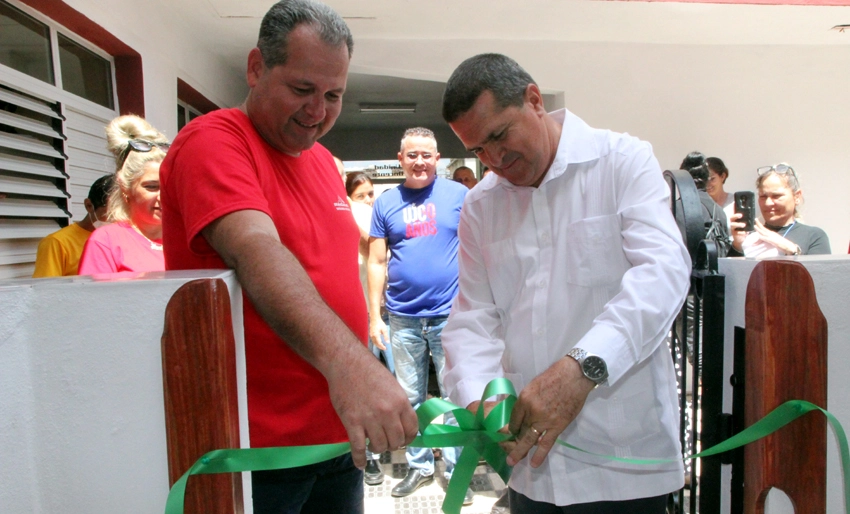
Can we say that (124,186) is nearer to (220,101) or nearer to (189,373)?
(189,373)

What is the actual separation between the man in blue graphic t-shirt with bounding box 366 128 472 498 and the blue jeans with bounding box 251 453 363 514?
1.78 metres

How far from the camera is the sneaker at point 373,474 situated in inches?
128

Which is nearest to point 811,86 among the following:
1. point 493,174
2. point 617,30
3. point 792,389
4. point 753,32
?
point 753,32

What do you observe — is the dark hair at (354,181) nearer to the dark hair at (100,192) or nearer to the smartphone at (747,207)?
the dark hair at (100,192)

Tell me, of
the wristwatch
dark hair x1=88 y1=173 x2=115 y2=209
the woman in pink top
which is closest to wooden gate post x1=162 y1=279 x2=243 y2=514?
the wristwatch

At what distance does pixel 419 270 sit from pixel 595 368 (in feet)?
7.22

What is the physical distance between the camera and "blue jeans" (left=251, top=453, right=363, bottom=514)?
116 cm

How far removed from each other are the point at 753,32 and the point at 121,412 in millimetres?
6720

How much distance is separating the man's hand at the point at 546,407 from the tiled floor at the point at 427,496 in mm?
2090

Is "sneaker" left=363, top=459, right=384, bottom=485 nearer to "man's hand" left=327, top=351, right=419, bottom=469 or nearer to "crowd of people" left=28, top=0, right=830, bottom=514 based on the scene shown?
"crowd of people" left=28, top=0, right=830, bottom=514

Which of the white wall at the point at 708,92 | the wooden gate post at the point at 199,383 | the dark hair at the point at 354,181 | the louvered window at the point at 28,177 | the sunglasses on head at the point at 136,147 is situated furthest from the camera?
the white wall at the point at 708,92

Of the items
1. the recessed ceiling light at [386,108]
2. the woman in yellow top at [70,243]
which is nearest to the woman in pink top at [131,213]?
the woman in yellow top at [70,243]

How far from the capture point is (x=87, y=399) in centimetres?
69

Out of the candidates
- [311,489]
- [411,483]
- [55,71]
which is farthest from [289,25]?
[55,71]
